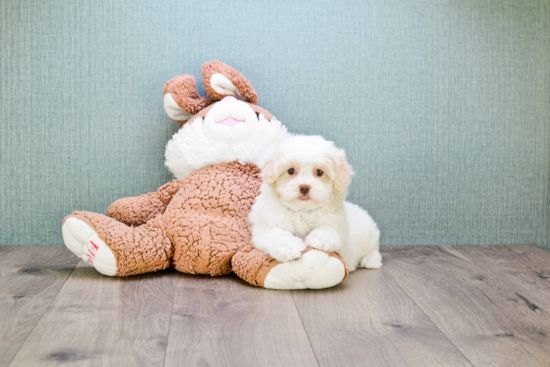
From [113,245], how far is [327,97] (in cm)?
101

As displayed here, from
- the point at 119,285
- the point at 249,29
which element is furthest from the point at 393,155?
the point at 119,285

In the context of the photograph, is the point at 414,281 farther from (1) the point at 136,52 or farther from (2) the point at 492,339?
(1) the point at 136,52

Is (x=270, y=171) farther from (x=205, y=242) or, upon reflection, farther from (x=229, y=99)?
(x=229, y=99)

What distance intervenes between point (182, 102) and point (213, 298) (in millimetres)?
747

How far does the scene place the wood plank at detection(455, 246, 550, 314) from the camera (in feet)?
5.01

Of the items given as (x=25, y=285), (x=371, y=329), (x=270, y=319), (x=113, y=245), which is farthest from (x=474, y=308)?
(x=25, y=285)

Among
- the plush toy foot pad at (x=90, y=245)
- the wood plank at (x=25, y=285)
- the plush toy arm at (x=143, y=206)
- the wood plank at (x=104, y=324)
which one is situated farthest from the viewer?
the plush toy arm at (x=143, y=206)

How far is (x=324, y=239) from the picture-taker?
1480 millimetres

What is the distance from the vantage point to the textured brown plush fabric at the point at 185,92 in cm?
181

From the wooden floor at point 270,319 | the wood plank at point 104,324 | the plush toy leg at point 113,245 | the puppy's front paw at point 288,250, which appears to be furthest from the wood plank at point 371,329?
the plush toy leg at point 113,245

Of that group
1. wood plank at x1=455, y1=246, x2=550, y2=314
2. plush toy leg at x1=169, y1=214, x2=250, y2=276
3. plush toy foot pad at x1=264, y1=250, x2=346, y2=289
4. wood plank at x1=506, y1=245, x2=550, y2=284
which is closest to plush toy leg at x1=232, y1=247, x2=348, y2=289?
plush toy foot pad at x1=264, y1=250, x2=346, y2=289

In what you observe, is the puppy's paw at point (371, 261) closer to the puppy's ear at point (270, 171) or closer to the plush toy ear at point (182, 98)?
the puppy's ear at point (270, 171)

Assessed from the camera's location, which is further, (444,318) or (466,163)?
(466,163)

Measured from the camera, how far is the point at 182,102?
5.95 ft
